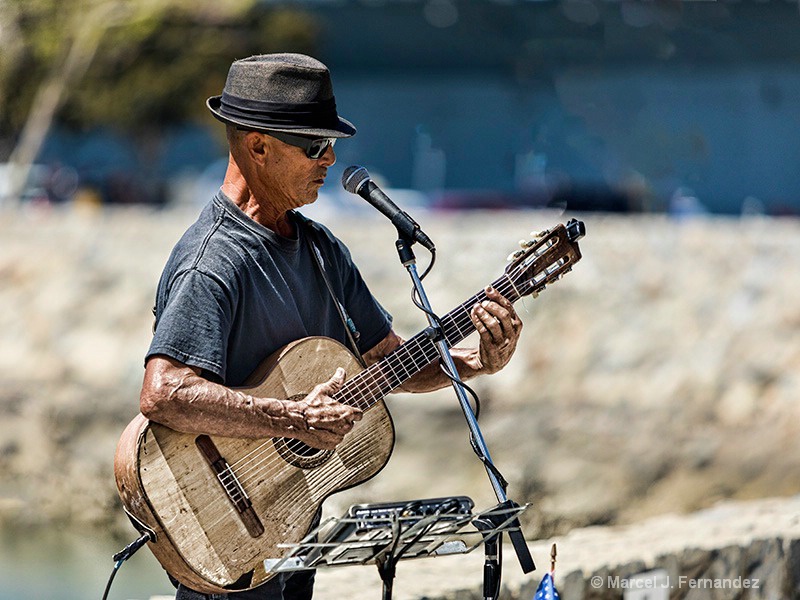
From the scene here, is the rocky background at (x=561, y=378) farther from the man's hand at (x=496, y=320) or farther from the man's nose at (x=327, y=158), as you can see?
the man's nose at (x=327, y=158)

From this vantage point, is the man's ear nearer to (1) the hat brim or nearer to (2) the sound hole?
(1) the hat brim

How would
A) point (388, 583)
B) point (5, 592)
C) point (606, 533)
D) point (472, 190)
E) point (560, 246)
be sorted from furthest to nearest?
1. point (472, 190)
2. point (5, 592)
3. point (606, 533)
4. point (560, 246)
5. point (388, 583)

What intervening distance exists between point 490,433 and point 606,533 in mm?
6461

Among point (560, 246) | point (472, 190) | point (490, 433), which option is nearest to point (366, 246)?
point (490, 433)

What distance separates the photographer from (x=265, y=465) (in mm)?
3410

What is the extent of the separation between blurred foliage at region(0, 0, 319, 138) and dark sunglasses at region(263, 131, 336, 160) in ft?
67.4

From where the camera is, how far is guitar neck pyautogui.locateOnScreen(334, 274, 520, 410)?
3.51 m

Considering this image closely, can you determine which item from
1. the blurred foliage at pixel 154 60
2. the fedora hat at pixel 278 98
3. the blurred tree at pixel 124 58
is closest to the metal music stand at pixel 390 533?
the fedora hat at pixel 278 98

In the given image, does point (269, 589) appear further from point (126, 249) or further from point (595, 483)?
point (126, 249)

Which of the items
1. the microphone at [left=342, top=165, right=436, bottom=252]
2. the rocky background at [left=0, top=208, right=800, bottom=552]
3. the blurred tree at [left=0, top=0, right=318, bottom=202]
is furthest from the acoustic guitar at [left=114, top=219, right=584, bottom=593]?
the blurred tree at [left=0, top=0, right=318, bottom=202]

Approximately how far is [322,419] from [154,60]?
25.6 metres

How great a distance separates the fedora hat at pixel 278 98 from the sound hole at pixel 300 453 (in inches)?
30.7

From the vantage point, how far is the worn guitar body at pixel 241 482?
10.5ft

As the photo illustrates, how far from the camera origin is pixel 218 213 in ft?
11.1
